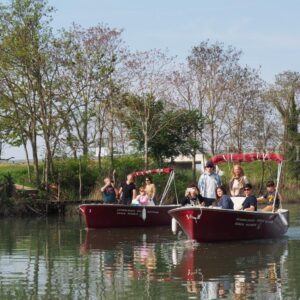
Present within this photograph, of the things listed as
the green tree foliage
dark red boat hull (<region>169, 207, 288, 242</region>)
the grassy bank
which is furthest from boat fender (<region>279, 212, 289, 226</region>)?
the green tree foliage

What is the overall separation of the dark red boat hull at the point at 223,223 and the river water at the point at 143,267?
0.85 ft

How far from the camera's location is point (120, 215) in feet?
90.3

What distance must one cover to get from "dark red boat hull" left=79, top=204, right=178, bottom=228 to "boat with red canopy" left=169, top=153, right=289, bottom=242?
235 inches

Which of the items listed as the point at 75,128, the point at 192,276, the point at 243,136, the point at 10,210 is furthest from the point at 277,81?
the point at 192,276

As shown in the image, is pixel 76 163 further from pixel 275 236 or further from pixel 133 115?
pixel 275 236

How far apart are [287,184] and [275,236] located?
28172mm

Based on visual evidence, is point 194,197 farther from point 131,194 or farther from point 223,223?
point 131,194

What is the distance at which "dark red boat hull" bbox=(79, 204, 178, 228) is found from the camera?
1074 inches

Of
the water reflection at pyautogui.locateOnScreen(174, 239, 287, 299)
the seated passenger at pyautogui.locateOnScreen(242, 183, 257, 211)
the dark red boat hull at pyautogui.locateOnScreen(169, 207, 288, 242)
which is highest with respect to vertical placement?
the seated passenger at pyautogui.locateOnScreen(242, 183, 257, 211)

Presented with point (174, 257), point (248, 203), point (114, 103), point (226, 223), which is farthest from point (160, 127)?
point (174, 257)

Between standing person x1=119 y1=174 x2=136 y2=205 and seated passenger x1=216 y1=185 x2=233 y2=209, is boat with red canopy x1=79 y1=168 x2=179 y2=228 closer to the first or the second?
standing person x1=119 y1=174 x2=136 y2=205

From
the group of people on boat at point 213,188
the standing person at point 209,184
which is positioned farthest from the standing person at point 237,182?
the standing person at point 209,184

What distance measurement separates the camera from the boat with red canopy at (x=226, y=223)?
20.7 m

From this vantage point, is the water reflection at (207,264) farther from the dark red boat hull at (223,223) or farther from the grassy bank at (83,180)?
the grassy bank at (83,180)
